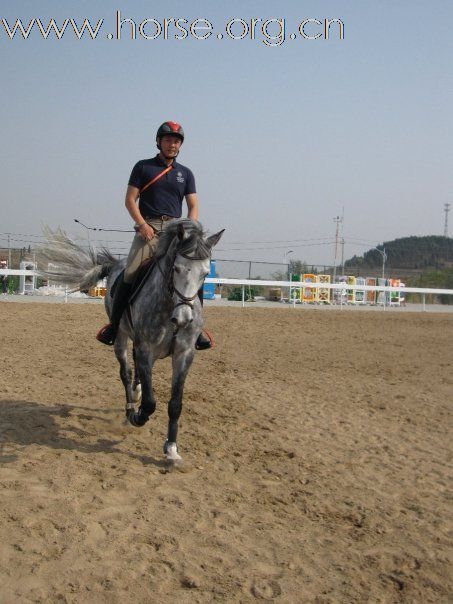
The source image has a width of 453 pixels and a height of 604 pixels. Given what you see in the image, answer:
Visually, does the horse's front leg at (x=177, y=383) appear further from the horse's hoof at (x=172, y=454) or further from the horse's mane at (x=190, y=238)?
the horse's mane at (x=190, y=238)

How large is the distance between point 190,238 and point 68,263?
4001mm

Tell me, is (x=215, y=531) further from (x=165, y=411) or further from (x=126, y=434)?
(x=165, y=411)

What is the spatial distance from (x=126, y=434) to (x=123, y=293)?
1.63 metres

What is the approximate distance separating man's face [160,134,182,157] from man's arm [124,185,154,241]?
52 cm

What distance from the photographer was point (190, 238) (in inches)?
216

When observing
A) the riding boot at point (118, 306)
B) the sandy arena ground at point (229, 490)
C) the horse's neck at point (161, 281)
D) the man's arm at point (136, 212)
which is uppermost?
the man's arm at point (136, 212)

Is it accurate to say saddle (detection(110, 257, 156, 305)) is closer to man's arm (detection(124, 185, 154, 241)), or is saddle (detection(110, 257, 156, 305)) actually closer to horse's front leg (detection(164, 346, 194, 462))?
man's arm (detection(124, 185, 154, 241))

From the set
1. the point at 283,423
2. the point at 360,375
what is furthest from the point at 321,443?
the point at 360,375

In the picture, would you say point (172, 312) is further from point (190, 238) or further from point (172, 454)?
point (172, 454)

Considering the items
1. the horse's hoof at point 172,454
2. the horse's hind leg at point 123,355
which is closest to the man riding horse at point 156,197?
the horse's hind leg at point 123,355

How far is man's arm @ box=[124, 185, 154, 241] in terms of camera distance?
20.4ft

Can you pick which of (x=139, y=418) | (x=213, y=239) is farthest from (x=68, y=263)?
(x=213, y=239)

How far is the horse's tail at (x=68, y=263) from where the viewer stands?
8.88m

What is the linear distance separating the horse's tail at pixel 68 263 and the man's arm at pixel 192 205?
250 cm
